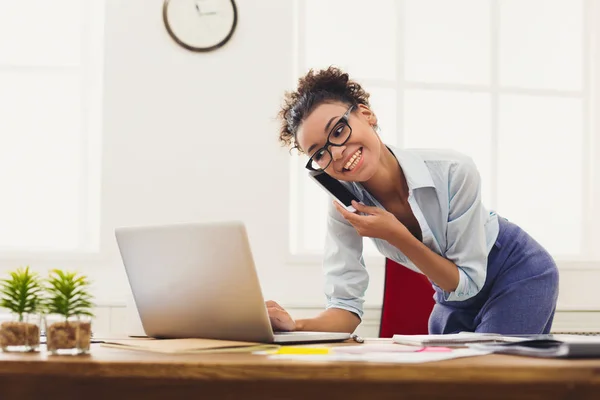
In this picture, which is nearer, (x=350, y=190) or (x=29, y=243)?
(x=350, y=190)

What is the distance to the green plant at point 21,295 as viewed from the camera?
103cm

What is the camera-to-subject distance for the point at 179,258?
1.23 meters

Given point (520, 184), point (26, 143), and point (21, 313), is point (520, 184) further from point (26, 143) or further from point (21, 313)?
point (21, 313)

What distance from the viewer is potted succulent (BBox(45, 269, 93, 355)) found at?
973 mm

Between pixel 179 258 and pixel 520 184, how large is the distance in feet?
8.92

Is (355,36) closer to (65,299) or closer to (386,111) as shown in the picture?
(386,111)

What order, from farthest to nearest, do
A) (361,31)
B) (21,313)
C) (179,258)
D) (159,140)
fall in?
1. (361,31)
2. (159,140)
3. (179,258)
4. (21,313)

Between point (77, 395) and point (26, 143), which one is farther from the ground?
point (26, 143)

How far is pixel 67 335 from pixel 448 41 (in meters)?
2.98

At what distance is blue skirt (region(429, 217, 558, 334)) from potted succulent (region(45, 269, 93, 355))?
1159mm

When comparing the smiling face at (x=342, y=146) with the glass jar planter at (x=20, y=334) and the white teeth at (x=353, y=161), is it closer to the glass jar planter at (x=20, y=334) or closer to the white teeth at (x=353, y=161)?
the white teeth at (x=353, y=161)

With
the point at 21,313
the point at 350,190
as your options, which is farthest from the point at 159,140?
the point at 21,313

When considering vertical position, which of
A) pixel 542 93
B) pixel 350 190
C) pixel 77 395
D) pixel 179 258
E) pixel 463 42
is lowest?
pixel 77 395

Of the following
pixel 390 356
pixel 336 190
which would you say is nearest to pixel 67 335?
pixel 390 356
